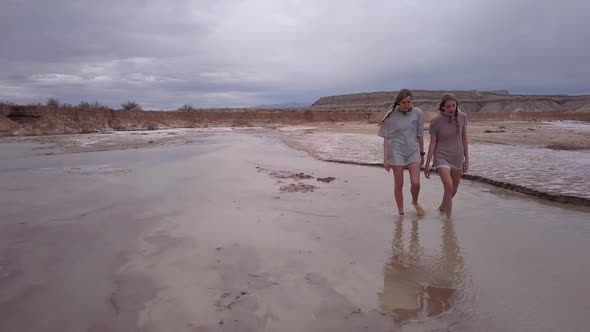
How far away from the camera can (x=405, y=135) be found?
16.3ft

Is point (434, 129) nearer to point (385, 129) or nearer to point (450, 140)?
point (450, 140)

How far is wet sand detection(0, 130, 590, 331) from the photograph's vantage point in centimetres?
241

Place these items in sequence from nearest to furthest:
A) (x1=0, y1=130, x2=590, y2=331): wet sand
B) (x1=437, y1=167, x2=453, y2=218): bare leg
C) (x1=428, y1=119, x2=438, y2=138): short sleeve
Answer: (x1=0, y1=130, x2=590, y2=331): wet sand < (x1=437, y1=167, x2=453, y2=218): bare leg < (x1=428, y1=119, x2=438, y2=138): short sleeve

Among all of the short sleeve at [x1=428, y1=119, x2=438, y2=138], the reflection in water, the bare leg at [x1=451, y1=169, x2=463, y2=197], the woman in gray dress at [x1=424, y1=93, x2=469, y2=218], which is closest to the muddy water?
the bare leg at [x1=451, y1=169, x2=463, y2=197]

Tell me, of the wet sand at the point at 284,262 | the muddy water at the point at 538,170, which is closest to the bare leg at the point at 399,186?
the wet sand at the point at 284,262

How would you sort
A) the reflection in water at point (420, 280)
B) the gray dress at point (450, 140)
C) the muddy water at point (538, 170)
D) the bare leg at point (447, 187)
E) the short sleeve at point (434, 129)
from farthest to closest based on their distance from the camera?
the muddy water at point (538, 170), the short sleeve at point (434, 129), the gray dress at point (450, 140), the bare leg at point (447, 187), the reflection in water at point (420, 280)

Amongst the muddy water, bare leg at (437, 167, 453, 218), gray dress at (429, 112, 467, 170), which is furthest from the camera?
the muddy water

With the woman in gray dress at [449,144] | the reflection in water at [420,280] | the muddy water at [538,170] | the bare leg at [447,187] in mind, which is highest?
the woman in gray dress at [449,144]

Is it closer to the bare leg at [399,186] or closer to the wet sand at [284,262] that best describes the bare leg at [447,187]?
the wet sand at [284,262]

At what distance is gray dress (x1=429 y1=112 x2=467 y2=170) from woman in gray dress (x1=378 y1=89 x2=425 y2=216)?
24 cm

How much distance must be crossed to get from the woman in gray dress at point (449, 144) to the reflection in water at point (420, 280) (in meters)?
1.01

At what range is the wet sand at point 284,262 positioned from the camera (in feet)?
7.91

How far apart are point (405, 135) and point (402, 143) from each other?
12 centimetres

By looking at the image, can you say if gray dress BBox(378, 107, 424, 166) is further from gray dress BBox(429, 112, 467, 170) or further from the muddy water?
the muddy water
